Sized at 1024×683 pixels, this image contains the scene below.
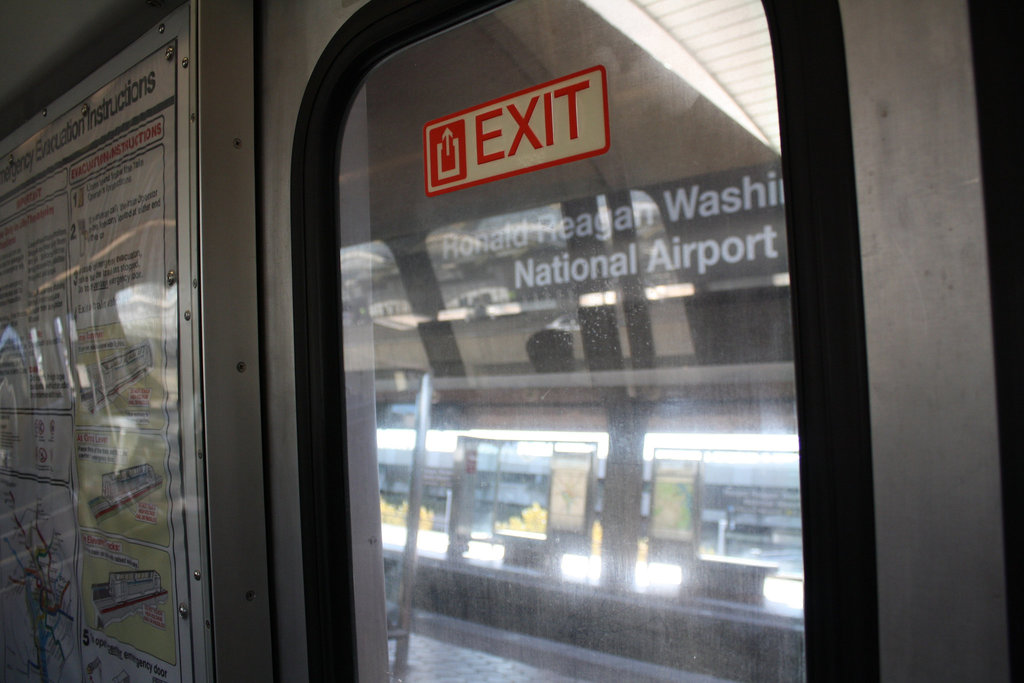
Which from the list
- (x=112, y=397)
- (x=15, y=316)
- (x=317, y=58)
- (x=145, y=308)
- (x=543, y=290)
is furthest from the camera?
(x=15, y=316)

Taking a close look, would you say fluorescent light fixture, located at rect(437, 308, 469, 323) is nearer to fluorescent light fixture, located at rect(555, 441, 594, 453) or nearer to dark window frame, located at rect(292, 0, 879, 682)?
fluorescent light fixture, located at rect(555, 441, 594, 453)

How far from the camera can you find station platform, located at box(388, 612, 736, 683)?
3.73ft

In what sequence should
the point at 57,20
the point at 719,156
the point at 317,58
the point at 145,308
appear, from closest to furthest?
the point at 719,156 → the point at 317,58 → the point at 145,308 → the point at 57,20

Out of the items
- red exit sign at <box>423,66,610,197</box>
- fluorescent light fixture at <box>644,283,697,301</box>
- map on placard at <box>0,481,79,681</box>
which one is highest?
red exit sign at <box>423,66,610,197</box>

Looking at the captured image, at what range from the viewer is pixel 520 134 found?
124 centimetres

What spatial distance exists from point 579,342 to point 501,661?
0.65m

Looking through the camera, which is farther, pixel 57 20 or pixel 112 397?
pixel 57 20

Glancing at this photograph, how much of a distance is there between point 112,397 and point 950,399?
6.21ft

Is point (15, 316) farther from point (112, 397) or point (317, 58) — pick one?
point (317, 58)

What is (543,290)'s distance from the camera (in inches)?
48.8

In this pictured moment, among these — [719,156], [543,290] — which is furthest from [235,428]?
[719,156]

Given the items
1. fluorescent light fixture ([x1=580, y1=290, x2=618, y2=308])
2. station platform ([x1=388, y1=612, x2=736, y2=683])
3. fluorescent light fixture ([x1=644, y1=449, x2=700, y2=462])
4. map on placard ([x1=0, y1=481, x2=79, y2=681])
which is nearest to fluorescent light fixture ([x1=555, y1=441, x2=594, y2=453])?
fluorescent light fixture ([x1=644, y1=449, x2=700, y2=462])

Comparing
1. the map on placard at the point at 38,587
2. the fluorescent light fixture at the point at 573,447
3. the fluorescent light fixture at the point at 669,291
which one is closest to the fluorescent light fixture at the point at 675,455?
the fluorescent light fixture at the point at 573,447

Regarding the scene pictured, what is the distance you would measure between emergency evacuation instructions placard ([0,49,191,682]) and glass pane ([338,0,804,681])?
1.71 feet
